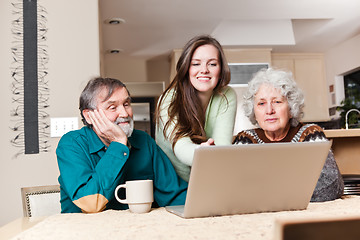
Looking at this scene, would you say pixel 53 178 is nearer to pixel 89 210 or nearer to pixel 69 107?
pixel 69 107

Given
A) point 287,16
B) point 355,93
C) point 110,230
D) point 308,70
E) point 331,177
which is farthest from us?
point 308,70

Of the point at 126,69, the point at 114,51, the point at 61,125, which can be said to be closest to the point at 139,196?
the point at 61,125

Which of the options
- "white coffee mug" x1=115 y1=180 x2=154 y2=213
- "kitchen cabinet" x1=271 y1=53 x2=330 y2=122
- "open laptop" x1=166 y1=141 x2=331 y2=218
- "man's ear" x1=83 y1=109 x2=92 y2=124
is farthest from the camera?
"kitchen cabinet" x1=271 y1=53 x2=330 y2=122

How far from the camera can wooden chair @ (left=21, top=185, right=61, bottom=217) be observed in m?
1.55

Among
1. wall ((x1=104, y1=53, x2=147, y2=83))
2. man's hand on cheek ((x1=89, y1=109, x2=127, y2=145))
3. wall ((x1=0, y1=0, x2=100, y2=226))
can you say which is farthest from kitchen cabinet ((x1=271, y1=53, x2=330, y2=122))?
man's hand on cheek ((x1=89, y1=109, x2=127, y2=145))

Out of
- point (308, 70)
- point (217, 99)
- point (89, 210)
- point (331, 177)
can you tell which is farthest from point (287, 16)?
point (89, 210)

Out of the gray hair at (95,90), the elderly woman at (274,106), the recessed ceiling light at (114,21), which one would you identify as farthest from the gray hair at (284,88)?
the recessed ceiling light at (114,21)

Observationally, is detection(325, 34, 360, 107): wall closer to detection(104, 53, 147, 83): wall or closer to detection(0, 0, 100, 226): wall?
detection(104, 53, 147, 83): wall

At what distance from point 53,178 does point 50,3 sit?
1037 millimetres

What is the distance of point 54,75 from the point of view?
2293mm

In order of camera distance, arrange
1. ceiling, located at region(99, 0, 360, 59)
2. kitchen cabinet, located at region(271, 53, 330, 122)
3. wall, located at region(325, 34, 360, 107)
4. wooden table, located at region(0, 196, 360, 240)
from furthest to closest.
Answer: kitchen cabinet, located at region(271, 53, 330, 122), wall, located at region(325, 34, 360, 107), ceiling, located at region(99, 0, 360, 59), wooden table, located at region(0, 196, 360, 240)

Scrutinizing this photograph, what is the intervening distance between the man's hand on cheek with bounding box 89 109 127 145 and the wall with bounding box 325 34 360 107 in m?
5.23

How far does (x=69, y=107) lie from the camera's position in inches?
90.0

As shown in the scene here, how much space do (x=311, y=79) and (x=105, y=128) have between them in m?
5.80
